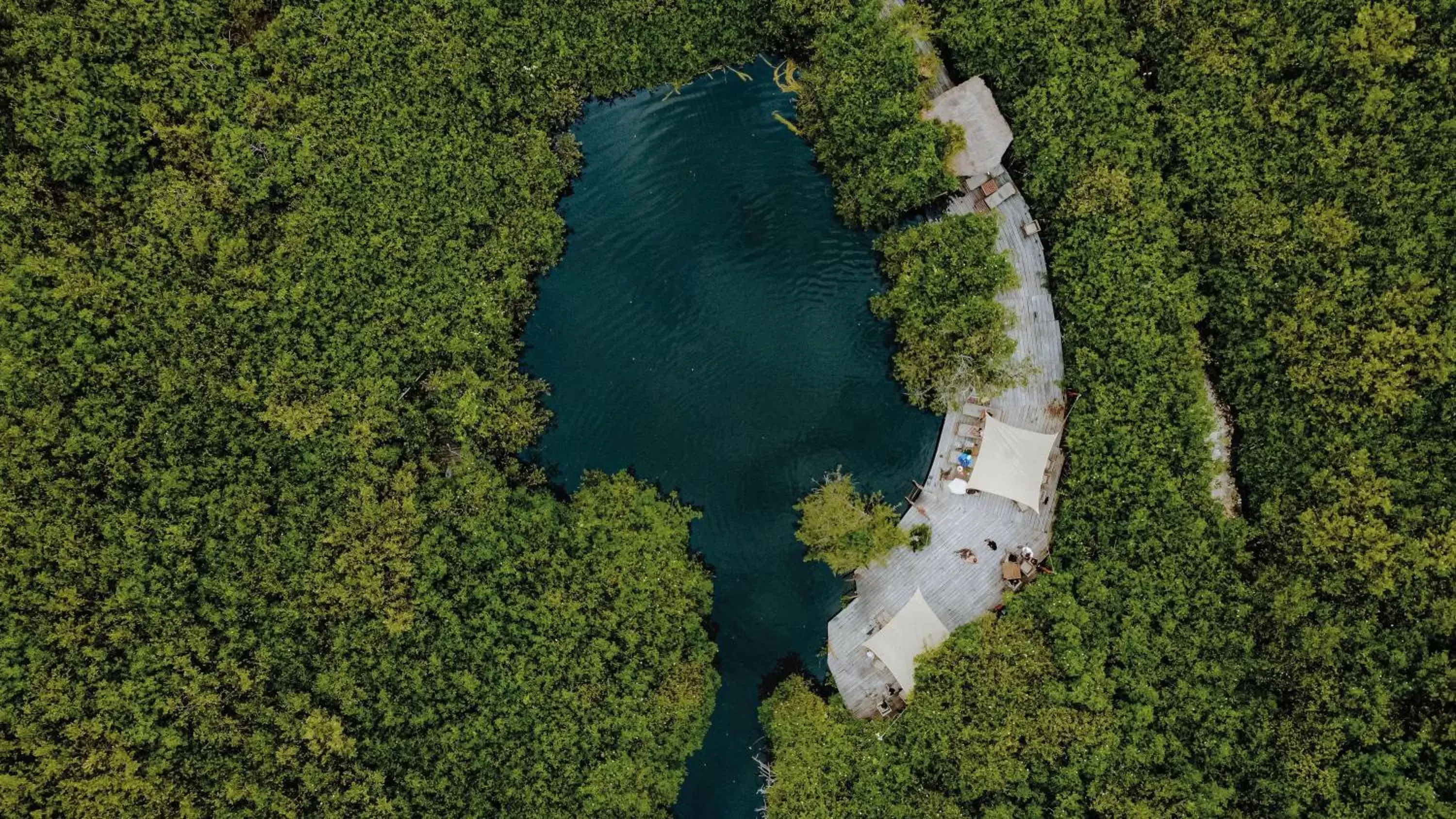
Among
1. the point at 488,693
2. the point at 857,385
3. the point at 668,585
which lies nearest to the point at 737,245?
the point at 857,385

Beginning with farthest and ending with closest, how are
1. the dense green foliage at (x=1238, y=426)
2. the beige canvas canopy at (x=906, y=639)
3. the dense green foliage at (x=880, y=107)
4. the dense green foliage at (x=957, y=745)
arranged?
the dense green foliage at (x=880, y=107), the beige canvas canopy at (x=906, y=639), the dense green foliage at (x=957, y=745), the dense green foliage at (x=1238, y=426)

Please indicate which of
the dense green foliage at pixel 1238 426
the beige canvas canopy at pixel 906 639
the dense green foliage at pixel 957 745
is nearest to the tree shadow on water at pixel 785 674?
the dense green foliage at pixel 1238 426

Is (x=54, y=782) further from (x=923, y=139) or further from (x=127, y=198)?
(x=923, y=139)

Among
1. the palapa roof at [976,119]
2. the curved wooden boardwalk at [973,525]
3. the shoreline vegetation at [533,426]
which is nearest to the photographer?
the shoreline vegetation at [533,426]

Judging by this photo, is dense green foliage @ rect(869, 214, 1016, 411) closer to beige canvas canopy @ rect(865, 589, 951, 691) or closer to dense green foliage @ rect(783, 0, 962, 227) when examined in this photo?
dense green foliage @ rect(783, 0, 962, 227)

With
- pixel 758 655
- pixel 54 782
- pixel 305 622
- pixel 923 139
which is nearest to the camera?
pixel 54 782

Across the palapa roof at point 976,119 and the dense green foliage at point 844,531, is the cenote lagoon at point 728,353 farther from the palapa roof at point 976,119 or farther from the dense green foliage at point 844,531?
the palapa roof at point 976,119

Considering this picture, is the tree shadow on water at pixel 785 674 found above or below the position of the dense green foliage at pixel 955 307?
below
